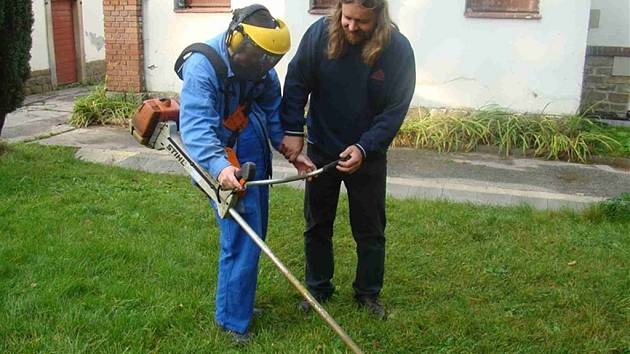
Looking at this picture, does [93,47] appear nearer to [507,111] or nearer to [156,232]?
[507,111]

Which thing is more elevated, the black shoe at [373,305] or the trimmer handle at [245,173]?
the trimmer handle at [245,173]

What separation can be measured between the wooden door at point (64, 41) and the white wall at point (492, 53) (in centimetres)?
618

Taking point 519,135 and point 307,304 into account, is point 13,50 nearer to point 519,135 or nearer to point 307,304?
point 307,304

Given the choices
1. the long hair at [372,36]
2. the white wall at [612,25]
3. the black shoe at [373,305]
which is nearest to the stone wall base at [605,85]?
the white wall at [612,25]

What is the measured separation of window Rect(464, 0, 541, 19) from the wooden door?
343 inches

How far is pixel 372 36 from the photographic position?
3354 mm

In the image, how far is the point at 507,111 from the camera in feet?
28.8

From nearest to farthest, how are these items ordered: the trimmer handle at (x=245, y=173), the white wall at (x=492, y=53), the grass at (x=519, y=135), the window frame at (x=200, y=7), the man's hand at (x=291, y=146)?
the trimmer handle at (x=245, y=173) < the man's hand at (x=291, y=146) < the grass at (x=519, y=135) < the white wall at (x=492, y=53) < the window frame at (x=200, y=7)

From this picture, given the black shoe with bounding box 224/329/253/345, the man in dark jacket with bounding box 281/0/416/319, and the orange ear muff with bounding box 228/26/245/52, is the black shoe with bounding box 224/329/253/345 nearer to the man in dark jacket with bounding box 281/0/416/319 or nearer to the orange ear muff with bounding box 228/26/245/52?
the man in dark jacket with bounding box 281/0/416/319

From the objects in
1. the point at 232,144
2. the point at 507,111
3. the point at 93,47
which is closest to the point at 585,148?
the point at 507,111

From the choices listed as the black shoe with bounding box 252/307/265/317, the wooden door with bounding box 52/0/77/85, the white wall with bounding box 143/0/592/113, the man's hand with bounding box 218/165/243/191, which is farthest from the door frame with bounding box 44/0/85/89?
the man's hand with bounding box 218/165/243/191

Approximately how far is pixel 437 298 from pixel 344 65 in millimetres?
1566

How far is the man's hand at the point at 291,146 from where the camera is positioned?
3580 mm

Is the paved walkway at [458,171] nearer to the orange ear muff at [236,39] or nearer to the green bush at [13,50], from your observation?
the green bush at [13,50]
